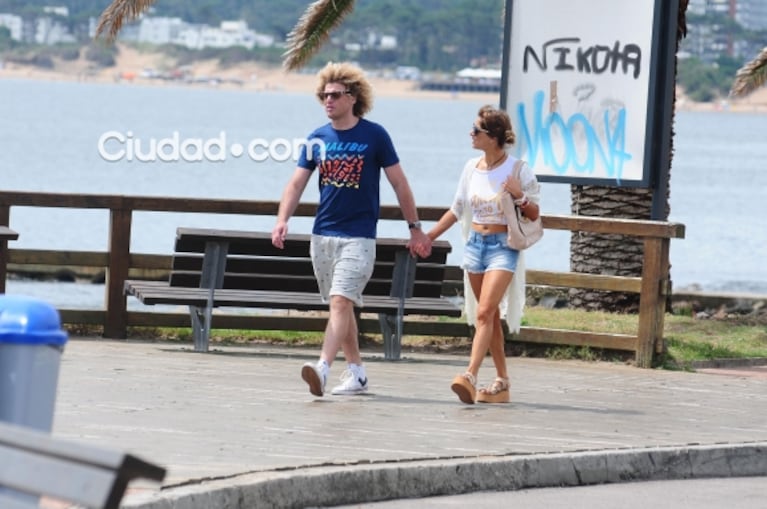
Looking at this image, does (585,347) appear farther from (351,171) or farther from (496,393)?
(351,171)

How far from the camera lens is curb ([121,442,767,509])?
23.2 ft

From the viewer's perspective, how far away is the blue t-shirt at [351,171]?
32.6ft

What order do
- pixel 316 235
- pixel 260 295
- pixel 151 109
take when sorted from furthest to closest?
pixel 151 109 → pixel 260 295 → pixel 316 235

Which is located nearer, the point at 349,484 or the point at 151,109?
the point at 349,484

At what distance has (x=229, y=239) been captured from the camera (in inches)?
484

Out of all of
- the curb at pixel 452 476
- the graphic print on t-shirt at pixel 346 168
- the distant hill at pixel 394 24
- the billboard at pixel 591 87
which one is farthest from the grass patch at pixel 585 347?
the distant hill at pixel 394 24

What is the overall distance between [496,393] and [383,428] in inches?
54.8

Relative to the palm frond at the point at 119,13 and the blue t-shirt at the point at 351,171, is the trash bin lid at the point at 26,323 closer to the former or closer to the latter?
the blue t-shirt at the point at 351,171

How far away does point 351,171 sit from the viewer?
32.6 feet

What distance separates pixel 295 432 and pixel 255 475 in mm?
1282

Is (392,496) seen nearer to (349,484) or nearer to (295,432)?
(349,484)

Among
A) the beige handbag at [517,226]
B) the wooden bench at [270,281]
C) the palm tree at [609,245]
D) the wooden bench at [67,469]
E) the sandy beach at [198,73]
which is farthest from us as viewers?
the sandy beach at [198,73]

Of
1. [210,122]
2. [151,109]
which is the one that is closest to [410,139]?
[210,122]

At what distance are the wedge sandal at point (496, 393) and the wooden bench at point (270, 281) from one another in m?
2.08
